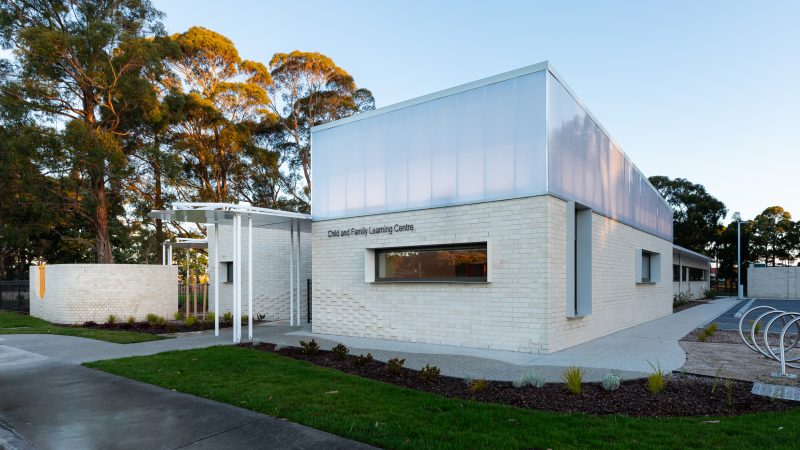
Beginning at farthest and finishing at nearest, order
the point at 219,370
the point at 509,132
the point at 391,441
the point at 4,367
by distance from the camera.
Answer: the point at 509,132
the point at 4,367
the point at 219,370
the point at 391,441

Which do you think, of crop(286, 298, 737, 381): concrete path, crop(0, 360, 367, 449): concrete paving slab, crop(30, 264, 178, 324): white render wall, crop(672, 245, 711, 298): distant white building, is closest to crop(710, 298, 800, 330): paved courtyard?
crop(672, 245, 711, 298): distant white building

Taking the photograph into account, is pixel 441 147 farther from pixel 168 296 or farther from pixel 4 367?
pixel 168 296

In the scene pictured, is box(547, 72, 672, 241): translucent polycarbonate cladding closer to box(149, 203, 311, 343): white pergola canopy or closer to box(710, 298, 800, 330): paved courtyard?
box(710, 298, 800, 330): paved courtyard

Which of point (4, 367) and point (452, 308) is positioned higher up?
point (452, 308)

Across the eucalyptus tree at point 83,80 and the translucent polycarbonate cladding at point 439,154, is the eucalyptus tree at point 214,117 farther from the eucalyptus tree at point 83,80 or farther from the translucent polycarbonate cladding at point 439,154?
the translucent polycarbonate cladding at point 439,154

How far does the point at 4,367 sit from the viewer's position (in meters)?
9.20

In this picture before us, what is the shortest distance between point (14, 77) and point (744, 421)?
1165 inches

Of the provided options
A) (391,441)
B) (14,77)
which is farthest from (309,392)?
(14,77)

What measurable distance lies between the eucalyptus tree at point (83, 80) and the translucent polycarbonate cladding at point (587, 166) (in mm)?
20862

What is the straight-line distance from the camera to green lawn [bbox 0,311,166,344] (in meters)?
13.0

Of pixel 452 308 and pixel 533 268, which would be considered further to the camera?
pixel 452 308

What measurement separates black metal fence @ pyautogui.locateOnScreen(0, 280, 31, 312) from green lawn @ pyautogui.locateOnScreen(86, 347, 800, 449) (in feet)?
64.0

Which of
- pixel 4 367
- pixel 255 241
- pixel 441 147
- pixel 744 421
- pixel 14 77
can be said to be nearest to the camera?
pixel 744 421

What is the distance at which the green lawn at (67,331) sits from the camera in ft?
42.5
